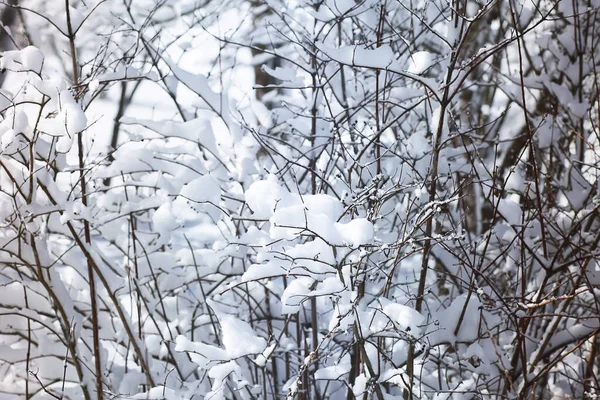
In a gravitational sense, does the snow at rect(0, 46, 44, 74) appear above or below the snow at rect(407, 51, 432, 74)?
below

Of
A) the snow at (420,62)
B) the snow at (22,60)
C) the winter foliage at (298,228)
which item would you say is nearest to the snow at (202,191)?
the winter foliage at (298,228)

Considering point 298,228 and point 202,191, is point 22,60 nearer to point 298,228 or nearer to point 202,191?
point 202,191

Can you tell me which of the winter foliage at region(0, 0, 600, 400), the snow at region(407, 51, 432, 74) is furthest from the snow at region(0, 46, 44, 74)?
the snow at region(407, 51, 432, 74)

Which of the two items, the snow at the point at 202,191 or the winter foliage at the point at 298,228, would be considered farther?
the snow at the point at 202,191

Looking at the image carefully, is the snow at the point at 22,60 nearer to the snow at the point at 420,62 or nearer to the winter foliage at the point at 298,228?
the winter foliage at the point at 298,228

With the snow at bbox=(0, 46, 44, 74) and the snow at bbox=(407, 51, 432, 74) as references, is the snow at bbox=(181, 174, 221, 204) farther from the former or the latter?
the snow at bbox=(407, 51, 432, 74)

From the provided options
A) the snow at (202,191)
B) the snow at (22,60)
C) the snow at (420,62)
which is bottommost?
the snow at (202,191)

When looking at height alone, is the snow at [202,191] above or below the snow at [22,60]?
below

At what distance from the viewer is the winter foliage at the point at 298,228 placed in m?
1.79

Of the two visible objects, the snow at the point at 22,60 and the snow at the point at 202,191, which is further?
the snow at the point at 202,191

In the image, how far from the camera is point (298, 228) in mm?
1558

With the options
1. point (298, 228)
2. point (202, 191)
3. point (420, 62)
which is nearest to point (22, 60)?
point (202, 191)

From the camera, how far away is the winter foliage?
179cm

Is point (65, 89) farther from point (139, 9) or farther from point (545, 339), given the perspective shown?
point (139, 9)
